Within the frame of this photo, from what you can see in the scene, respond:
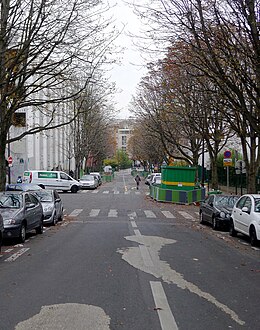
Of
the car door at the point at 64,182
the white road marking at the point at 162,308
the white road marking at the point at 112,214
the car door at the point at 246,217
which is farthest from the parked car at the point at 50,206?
the car door at the point at 64,182

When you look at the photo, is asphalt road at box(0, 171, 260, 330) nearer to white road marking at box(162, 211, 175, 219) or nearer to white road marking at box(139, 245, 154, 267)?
white road marking at box(139, 245, 154, 267)

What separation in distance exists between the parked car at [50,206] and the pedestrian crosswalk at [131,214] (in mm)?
4163

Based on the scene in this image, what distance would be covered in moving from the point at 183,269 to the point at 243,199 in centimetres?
719

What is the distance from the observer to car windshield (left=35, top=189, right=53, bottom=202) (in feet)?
72.4

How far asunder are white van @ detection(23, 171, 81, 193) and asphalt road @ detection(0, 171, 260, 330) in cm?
3259

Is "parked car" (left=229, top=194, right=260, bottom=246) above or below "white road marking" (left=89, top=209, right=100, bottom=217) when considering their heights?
above

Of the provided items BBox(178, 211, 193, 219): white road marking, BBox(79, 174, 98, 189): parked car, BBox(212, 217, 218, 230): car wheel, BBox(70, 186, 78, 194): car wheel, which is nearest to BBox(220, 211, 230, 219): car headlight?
BBox(212, 217, 218, 230): car wheel

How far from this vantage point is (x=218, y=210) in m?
20.3

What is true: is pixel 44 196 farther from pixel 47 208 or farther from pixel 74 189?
pixel 74 189

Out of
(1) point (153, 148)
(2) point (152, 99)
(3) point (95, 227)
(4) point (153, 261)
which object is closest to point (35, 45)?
(3) point (95, 227)

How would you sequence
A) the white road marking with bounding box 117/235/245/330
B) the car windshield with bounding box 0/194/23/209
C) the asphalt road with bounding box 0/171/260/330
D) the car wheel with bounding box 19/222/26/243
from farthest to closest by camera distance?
the car windshield with bounding box 0/194/23/209 < the car wheel with bounding box 19/222/26/243 < the white road marking with bounding box 117/235/245/330 < the asphalt road with bounding box 0/171/260/330

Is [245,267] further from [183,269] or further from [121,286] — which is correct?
[121,286]

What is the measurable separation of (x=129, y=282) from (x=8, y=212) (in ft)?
23.9

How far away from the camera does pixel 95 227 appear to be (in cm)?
2080
